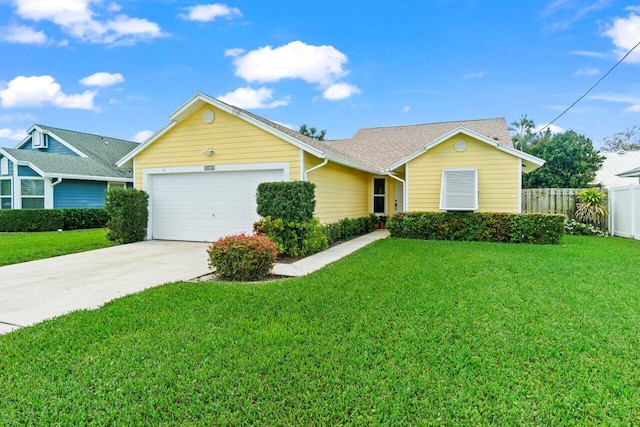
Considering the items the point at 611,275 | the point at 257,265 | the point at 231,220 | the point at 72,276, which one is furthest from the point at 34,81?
the point at 611,275

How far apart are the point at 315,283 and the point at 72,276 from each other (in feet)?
15.7

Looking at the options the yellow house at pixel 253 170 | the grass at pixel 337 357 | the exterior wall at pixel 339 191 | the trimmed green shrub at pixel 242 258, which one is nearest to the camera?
the grass at pixel 337 357

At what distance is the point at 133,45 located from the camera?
48.8 ft

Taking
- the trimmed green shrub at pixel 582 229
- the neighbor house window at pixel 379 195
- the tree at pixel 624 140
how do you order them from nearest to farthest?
1. the trimmed green shrub at pixel 582 229
2. the neighbor house window at pixel 379 195
3. the tree at pixel 624 140

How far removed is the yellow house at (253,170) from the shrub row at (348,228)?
42 cm

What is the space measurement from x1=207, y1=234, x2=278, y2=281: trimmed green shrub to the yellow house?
4.00 metres

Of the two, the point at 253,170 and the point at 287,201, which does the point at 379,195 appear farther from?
the point at 287,201

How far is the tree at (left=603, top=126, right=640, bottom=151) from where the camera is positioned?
37219 millimetres

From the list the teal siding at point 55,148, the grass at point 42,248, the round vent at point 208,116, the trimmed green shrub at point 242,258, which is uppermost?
the teal siding at point 55,148

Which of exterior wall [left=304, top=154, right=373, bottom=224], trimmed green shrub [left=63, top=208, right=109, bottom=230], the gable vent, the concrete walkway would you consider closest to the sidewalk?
the concrete walkway

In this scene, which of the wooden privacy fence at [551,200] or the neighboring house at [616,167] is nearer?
the wooden privacy fence at [551,200]

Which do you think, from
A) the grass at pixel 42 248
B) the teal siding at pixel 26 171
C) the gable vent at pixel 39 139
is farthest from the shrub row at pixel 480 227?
the gable vent at pixel 39 139

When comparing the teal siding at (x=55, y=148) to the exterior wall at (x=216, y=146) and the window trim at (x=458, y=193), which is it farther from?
the window trim at (x=458, y=193)

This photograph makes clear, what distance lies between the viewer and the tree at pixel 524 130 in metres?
35.8
